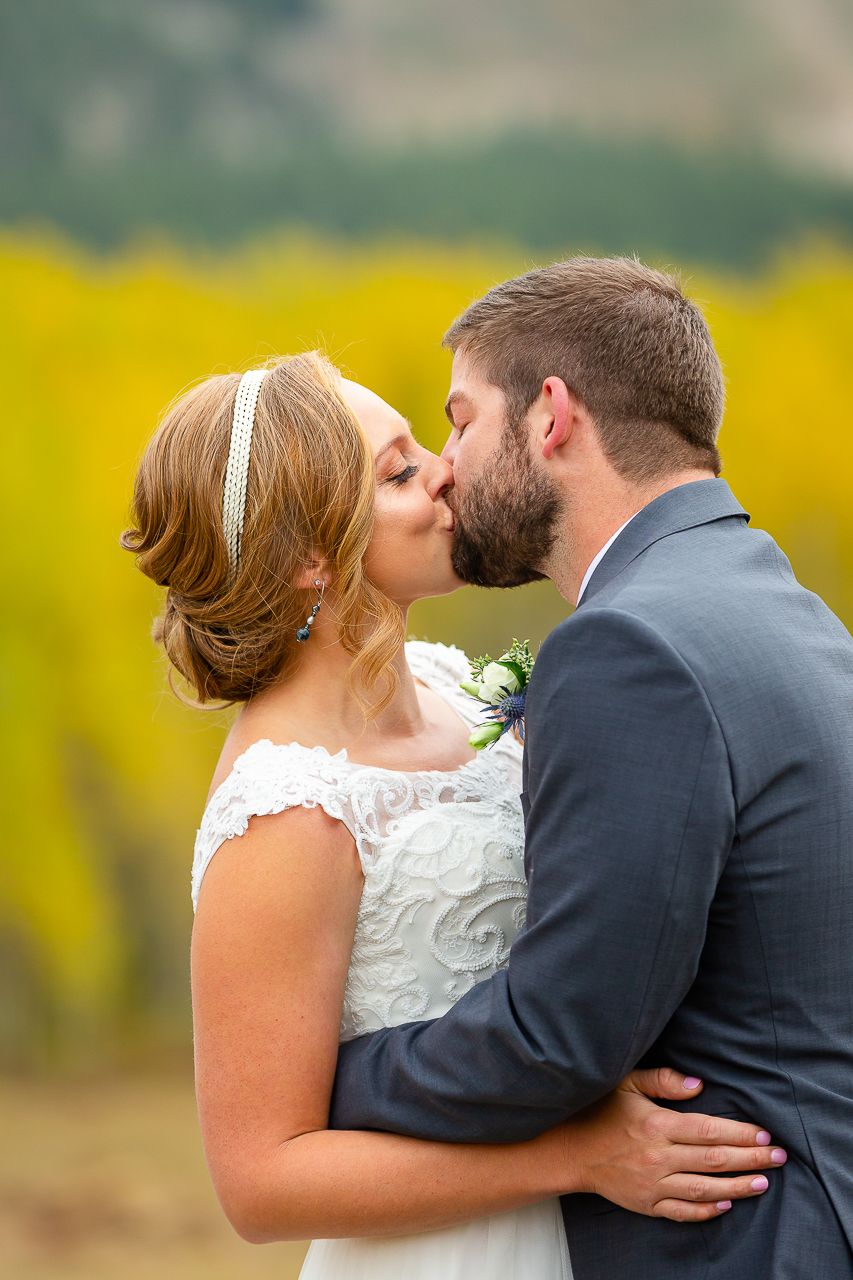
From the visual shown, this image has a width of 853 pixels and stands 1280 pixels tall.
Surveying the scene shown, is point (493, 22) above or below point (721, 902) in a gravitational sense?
above

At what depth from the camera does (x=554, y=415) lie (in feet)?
5.95

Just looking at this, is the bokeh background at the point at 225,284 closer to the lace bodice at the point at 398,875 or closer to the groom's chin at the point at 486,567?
the groom's chin at the point at 486,567

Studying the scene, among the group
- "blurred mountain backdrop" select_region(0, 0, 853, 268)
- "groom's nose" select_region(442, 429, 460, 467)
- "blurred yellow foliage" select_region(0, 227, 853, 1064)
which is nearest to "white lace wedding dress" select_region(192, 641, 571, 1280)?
"groom's nose" select_region(442, 429, 460, 467)

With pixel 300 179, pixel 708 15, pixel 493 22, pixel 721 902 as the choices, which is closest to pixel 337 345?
pixel 300 179

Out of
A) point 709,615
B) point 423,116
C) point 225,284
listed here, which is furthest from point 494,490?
point 423,116

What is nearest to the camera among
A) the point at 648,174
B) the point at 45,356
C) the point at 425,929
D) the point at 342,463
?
the point at 425,929

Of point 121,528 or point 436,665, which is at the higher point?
point 121,528

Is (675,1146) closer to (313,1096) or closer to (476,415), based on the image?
(313,1096)

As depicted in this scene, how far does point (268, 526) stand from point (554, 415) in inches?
20.8

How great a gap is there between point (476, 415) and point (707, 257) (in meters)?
4.67

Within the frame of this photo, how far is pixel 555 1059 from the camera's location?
4.25 ft

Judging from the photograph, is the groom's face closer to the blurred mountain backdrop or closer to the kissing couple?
the kissing couple

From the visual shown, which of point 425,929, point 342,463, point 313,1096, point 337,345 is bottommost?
point 313,1096

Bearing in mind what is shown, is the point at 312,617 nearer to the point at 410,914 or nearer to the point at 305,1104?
the point at 410,914
